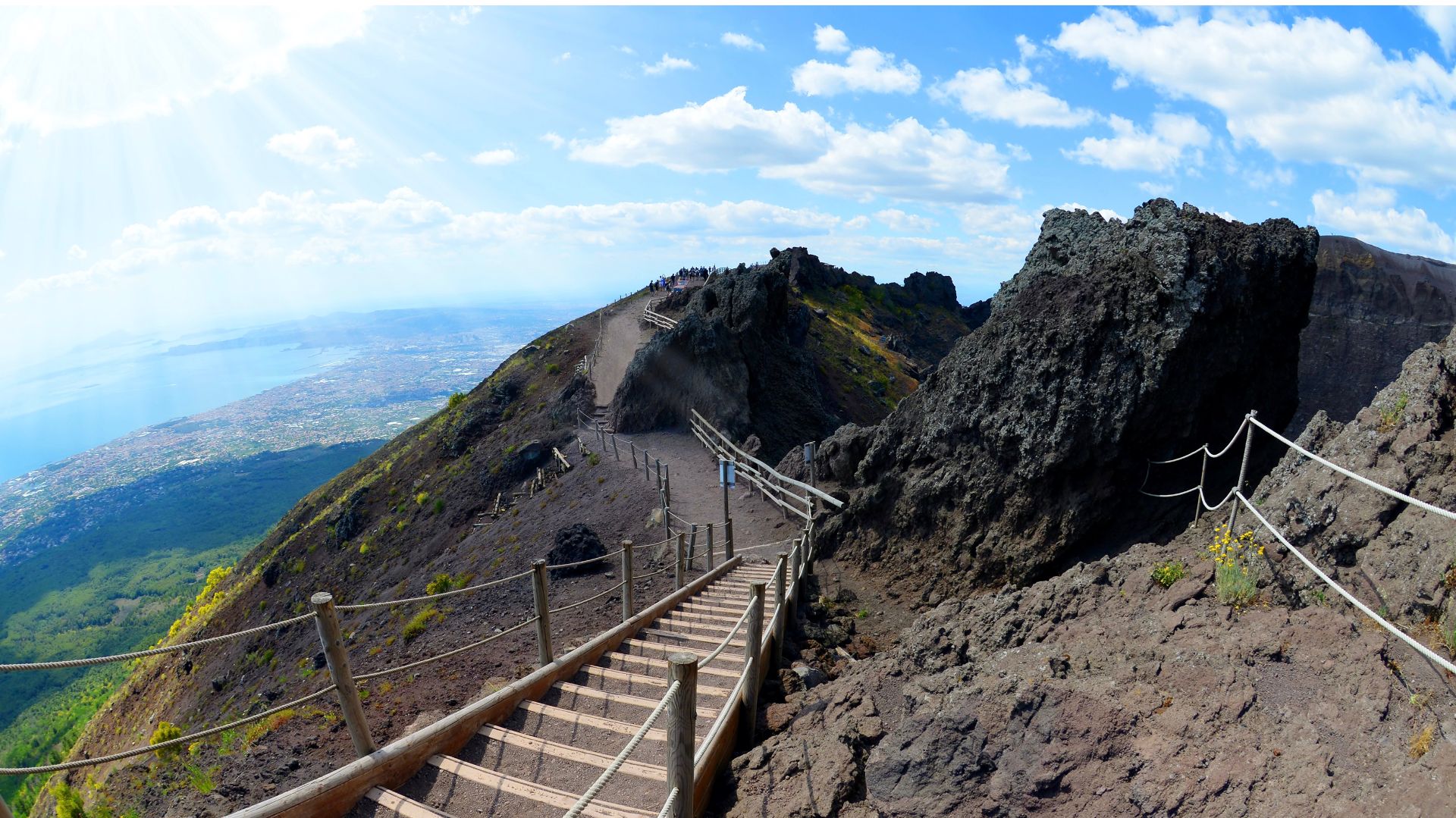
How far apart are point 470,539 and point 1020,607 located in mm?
22667

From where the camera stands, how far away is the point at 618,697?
643 centimetres

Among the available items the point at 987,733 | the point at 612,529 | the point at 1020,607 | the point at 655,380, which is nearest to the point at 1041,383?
the point at 1020,607

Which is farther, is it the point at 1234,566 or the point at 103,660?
the point at 1234,566

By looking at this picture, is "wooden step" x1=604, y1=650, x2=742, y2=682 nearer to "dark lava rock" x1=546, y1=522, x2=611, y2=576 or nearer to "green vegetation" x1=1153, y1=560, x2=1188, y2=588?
"green vegetation" x1=1153, y1=560, x2=1188, y2=588

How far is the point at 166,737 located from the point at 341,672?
19.8 meters

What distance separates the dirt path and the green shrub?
17714 mm

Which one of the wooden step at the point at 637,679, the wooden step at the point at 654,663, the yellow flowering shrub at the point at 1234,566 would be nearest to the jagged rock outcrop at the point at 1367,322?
the yellow flowering shrub at the point at 1234,566

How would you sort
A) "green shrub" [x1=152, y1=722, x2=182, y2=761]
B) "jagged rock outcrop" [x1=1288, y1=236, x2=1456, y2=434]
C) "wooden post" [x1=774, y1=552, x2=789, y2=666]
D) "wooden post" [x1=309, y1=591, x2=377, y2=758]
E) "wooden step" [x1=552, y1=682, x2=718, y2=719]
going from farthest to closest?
"jagged rock outcrop" [x1=1288, y1=236, x2=1456, y2=434] < "green shrub" [x1=152, y1=722, x2=182, y2=761] < "wooden post" [x1=774, y1=552, x2=789, y2=666] < "wooden step" [x1=552, y1=682, x2=718, y2=719] < "wooden post" [x1=309, y1=591, x2=377, y2=758]

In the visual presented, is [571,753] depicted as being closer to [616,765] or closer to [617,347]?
[616,765]

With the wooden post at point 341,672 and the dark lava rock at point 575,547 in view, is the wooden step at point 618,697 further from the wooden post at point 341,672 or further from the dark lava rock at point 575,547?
the dark lava rock at point 575,547

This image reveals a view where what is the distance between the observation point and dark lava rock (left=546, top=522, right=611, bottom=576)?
1789 centimetres

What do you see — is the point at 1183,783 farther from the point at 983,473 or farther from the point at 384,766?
the point at 983,473

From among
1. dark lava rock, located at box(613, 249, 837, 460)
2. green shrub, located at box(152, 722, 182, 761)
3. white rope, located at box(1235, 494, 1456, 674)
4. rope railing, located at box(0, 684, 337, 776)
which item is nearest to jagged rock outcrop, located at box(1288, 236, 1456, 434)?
dark lava rock, located at box(613, 249, 837, 460)

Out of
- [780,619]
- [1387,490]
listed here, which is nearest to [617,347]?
[780,619]
